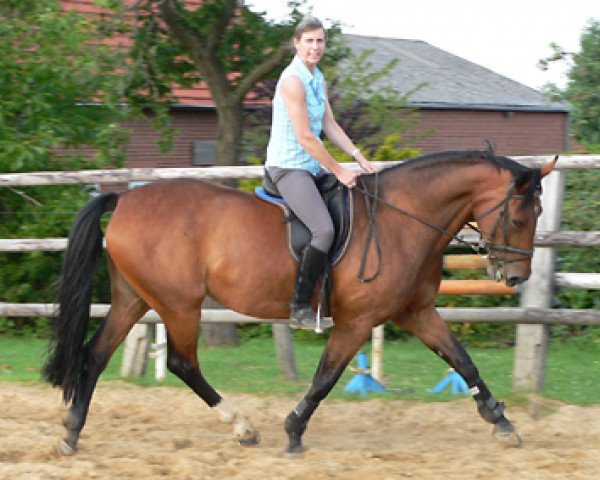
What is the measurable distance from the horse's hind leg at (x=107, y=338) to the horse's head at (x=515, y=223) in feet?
7.65

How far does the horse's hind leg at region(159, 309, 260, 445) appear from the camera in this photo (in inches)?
236

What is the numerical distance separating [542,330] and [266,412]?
222cm

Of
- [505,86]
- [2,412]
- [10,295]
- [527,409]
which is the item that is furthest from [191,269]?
[505,86]

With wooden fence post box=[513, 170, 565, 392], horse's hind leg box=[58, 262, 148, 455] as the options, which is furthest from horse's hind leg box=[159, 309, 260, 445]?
wooden fence post box=[513, 170, 565, 392]

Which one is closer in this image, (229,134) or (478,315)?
(478,315)

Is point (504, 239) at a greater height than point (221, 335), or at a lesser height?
greater

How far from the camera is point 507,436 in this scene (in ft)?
19.2

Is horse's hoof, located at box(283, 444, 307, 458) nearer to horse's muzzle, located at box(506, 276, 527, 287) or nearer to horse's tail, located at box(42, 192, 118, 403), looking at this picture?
horse's tail, located at box(42, 192, 118, 403)

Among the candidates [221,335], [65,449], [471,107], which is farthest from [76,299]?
[471,107]

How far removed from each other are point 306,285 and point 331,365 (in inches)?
20.8

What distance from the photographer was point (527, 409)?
22.5ft

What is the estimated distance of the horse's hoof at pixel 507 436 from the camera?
586cm

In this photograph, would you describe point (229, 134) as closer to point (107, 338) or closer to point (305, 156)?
point (107, 338)

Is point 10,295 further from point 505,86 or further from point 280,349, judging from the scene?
point 505,86
